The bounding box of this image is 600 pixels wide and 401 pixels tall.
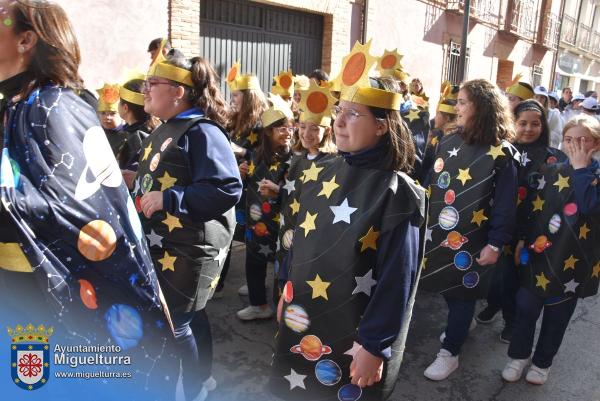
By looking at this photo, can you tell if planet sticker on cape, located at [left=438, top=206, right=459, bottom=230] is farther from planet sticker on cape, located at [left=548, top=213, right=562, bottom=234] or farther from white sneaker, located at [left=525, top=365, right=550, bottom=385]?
white sneaker, located at [left=525, top=365, right=550, bottom=385]

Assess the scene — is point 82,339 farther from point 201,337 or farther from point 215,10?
point 215,10

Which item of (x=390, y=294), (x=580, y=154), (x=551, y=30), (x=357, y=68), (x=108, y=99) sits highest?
(x=551, y=30)

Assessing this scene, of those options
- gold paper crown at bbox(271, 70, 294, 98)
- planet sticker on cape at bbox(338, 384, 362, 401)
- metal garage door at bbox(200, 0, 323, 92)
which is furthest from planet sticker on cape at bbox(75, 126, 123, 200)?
metal garage door at bbox(200, 0, 323, 92)

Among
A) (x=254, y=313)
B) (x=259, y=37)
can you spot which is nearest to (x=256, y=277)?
(x=254, y=313)

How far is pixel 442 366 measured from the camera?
317 centimetres

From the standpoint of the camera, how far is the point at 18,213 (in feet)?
4.41

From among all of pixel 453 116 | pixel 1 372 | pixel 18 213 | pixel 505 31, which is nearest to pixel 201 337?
pixel 1 372

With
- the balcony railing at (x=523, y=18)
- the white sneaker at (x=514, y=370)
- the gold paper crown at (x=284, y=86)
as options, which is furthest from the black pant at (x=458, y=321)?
the balcony railing at (x=523, y=18)

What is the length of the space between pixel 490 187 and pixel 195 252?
1.81m

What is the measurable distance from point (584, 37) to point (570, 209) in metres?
28.2

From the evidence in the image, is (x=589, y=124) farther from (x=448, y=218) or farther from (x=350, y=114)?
(x=350, y=114)

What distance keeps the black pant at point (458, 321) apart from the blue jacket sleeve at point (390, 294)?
159cm

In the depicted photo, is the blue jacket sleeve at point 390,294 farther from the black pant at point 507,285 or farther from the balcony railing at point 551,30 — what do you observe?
the balcony railing at point 551,30

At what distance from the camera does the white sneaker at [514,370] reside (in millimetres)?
3131
